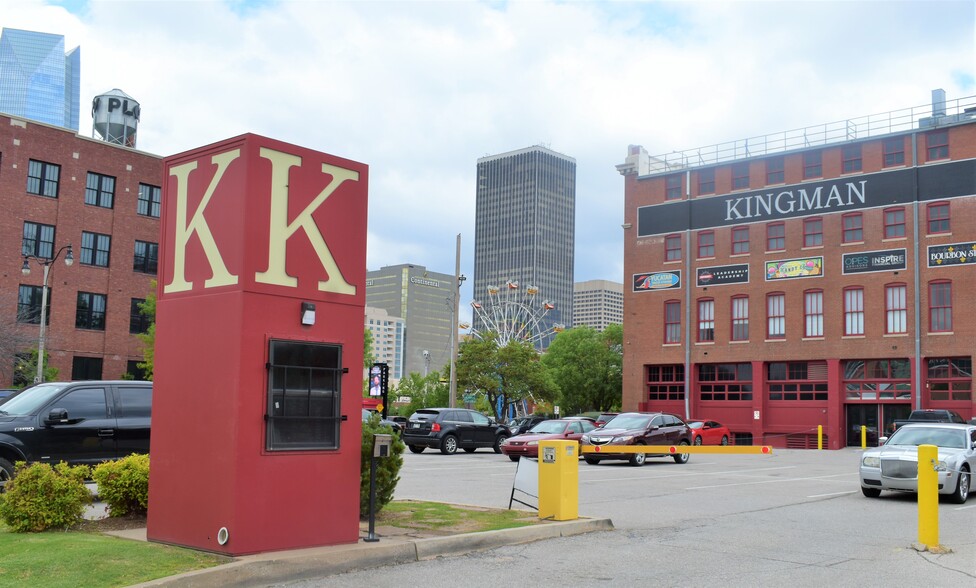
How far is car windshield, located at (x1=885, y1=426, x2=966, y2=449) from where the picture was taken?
1750cm

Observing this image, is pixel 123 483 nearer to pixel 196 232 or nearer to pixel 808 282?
pixel 196 232

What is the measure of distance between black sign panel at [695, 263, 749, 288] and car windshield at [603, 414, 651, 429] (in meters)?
26.4

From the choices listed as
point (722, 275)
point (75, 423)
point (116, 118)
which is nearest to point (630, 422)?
point (75, 423)

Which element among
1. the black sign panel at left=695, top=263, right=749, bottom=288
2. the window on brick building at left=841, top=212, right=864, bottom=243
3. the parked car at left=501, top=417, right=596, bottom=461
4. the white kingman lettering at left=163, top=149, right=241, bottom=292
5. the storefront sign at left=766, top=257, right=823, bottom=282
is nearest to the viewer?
the white kingman lettering at left=163, top=149, right=241, bottom=292

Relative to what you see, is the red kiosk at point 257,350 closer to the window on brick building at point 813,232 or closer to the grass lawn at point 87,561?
the grass lawn at point 87,561

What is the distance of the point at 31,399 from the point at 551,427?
17.9m

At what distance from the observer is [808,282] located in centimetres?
5078

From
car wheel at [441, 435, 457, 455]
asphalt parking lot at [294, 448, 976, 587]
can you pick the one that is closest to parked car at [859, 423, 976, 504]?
asphalt parking lot at [294, 448, 976, 587]

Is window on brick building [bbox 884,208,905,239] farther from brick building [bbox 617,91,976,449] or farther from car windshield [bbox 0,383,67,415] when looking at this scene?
car windshield [bbox 0,383,67,415]

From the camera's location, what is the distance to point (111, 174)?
165 ft

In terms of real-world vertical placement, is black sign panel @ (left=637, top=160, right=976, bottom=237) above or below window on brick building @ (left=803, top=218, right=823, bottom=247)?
above

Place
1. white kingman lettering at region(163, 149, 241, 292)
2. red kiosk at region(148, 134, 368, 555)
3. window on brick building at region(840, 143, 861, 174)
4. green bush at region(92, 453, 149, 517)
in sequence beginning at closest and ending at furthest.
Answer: red kiosk at region(148, 134, 368, 555) < white kingman lettering at region(163, 149, 241, 292) < green bush at region(92, 453, 149, 517) < window on brick building at region(840, 143, 861, 174)

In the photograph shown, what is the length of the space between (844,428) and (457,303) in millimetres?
22262

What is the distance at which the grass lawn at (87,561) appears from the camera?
7.20 meters
